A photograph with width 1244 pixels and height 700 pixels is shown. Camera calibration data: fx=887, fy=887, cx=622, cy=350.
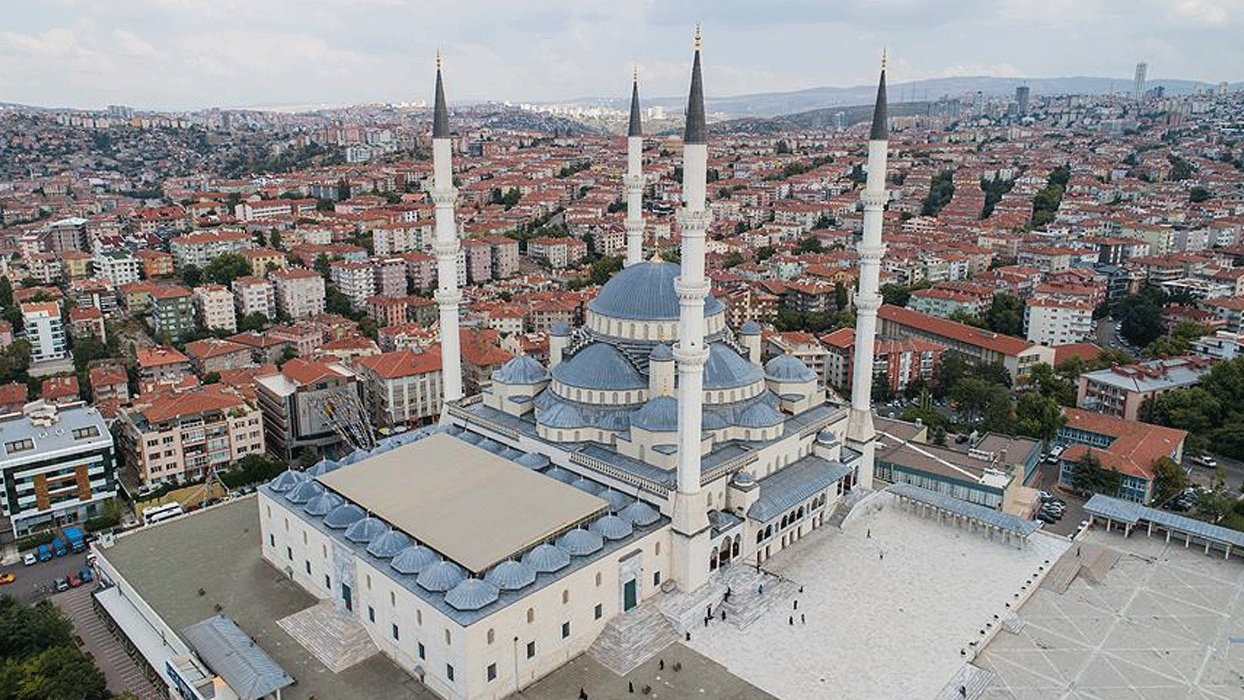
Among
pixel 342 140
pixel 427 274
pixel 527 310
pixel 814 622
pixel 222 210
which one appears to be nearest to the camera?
pixel 814 622

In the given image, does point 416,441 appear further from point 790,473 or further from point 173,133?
point 173,133

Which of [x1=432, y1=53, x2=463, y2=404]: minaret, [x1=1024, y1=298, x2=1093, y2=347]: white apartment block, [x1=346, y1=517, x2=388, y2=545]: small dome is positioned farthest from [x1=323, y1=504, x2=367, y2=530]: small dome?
[x1=1024, y1=298, x2=1093, y2=347]: white apartment block

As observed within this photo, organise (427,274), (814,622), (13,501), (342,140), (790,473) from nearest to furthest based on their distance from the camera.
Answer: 1. (814,622)
2. (790,473)
3. (13,501)
4. (427,274)
5. (342,140)

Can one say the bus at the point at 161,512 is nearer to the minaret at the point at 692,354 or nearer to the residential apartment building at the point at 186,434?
the residential apartment building at the point at 186,434

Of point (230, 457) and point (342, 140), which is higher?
point (342, 140)

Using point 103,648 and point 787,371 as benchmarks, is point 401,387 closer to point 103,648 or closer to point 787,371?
point 103,648

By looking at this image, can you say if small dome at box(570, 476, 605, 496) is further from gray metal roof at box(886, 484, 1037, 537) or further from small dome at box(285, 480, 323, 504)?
gray metal roof at box(886, 484, 1037, 537)

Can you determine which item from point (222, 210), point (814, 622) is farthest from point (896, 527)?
point (222, 210)
